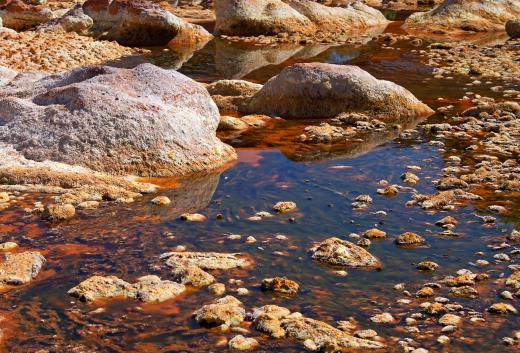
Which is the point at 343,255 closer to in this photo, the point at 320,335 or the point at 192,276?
the point at 192,276

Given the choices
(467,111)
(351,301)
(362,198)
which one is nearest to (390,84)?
(467,111)

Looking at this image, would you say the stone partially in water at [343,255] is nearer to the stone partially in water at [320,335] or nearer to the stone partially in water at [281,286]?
the stone partially in water at [281,286]

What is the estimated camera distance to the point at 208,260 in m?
7.67

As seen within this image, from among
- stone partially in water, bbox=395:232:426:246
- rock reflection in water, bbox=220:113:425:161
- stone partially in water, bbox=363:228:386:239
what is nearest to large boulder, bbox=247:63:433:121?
rock reflection in water, bbox=220:113:425:161

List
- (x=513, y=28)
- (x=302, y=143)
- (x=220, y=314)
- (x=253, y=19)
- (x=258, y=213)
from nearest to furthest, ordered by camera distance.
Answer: (x=220, y=314), (x=258, y=213), (x=302, y=143), (x=513, y=28), (x=253, y=19)

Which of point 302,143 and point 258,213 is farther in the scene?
point 302,143

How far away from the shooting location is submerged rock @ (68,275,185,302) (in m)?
6.85

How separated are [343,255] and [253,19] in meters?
23.7

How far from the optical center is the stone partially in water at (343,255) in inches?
303

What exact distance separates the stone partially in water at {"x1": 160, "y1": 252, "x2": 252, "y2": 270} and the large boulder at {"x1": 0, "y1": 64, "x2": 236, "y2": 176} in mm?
2999

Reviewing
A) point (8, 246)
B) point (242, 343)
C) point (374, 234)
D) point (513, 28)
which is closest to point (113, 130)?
point (8, 246)

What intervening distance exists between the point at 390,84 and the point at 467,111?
63.4 inches

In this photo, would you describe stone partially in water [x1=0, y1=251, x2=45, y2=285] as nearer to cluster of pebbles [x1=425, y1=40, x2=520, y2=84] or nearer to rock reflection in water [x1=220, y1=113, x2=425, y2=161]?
rock reflection in water [x1=220, y1=113, x2=425, y2=161]

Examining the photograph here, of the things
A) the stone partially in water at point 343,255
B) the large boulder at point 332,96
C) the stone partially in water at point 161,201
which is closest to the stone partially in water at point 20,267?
the stone partially in water at point 161,201
